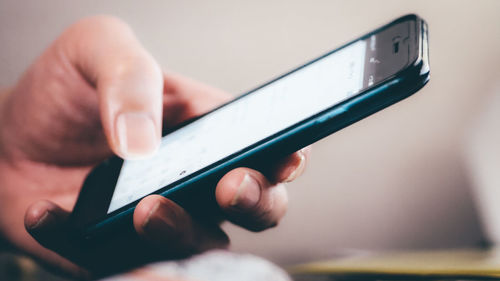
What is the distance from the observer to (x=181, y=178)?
327 millimetres

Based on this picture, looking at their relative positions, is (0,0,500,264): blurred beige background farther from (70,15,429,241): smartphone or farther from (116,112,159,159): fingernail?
(116,112,159,159): fingernail

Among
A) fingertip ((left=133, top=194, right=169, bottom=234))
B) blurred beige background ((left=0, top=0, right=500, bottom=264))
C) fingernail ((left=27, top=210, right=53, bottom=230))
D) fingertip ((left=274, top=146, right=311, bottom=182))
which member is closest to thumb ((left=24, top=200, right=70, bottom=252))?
fingernail ((left=27, top=210, right=53, bottom=230))

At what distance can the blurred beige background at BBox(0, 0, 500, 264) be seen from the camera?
669 mm

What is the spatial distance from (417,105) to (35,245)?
0.74m

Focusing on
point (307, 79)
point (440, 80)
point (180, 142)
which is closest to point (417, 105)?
point (440, 80)

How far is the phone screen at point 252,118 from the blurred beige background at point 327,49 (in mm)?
309

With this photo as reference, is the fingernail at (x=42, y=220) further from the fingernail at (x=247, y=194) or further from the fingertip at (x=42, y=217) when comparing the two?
the fingernail at (x=247, y=194)

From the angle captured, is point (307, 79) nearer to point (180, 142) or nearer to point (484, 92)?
point (180, 142)

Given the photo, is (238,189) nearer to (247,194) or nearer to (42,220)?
(247,194)

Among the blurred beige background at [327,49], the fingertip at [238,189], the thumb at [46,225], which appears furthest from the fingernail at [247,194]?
the blurred beige background at [327,49]

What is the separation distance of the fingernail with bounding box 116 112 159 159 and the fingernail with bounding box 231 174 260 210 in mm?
98

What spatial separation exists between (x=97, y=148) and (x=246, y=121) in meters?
0.31

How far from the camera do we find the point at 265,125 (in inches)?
13.2

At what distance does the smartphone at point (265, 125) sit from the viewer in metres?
0.28
